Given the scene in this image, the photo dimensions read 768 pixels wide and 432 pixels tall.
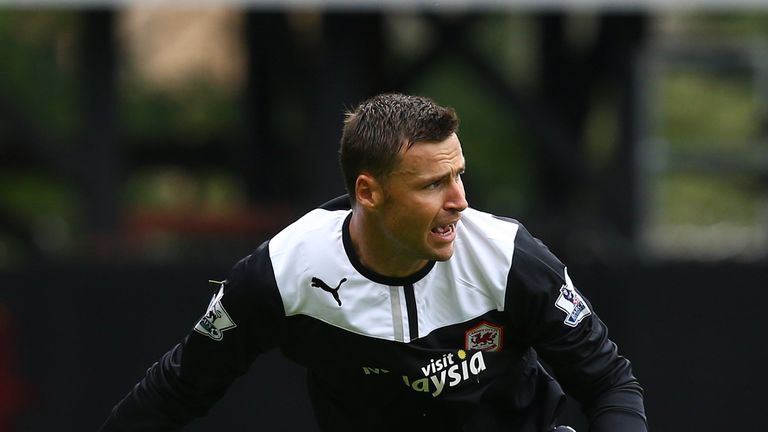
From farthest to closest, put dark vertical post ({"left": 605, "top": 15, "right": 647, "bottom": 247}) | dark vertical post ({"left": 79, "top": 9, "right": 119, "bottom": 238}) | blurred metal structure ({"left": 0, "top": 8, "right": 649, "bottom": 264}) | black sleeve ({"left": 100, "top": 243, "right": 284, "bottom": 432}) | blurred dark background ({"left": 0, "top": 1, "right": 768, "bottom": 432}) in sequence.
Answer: dark vertical post ({"left": 605, "top": 15, "right": 647, "bottom": 247}), dark vertical post ({"left": 79, "top": 9, "right": 119, "bottom": 238}), blurred metal structure ({"left": 0, "top": 8, "right": 649, "bottom": 264}), blurred dark background ({"left": 0, "top": 1, "right": 768, "bottom": 432}), black sleeve ({"left": 100, "top": 243, "right": 284, "bottom": 432})

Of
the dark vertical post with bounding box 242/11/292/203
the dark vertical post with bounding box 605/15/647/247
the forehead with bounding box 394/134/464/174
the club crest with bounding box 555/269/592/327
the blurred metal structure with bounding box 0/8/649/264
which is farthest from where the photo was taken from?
the dark vertical post with bounding box 242/11/292/203

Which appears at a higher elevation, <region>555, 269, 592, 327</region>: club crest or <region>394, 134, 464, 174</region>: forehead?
<region>394, 134, 464, 174</region>: forehead

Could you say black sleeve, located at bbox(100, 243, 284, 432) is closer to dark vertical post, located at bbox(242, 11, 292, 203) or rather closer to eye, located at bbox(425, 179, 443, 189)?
eye, located at bbox(425, 179, 443, 189)

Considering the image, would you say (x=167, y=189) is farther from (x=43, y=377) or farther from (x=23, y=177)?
(x=43, y=377)

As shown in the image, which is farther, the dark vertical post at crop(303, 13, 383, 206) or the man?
the dark vertical post at crop(303, 13, 383, 206)

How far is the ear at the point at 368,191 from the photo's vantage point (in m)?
4.30

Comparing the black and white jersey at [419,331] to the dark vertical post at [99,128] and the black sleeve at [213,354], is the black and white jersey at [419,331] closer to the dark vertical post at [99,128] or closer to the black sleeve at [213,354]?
the black sleeve at [213,354]

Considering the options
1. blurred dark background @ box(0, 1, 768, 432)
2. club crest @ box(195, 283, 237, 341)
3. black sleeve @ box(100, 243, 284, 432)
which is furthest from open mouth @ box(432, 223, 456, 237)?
blurred dark background @ box(0, 1, 768, 432)

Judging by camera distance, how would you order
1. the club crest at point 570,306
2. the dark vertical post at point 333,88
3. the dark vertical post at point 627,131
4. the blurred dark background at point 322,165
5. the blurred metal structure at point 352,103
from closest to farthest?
the club crest at point 570,306 → the blurred dark background at point 322,165 → the dark vertical post at point 333,88 → the blurred metal structure at point 352,103 → the dark vertical post at point 627,131

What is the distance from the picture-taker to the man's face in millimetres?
4211

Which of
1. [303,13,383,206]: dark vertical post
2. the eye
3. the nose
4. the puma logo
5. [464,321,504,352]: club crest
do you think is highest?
the eye

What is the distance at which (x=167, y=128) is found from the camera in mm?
19016

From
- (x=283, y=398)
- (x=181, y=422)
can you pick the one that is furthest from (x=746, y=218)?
(x=181, y=422)

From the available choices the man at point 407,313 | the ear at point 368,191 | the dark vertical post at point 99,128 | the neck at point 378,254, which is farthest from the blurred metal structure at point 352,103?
the ear at point 368,191
